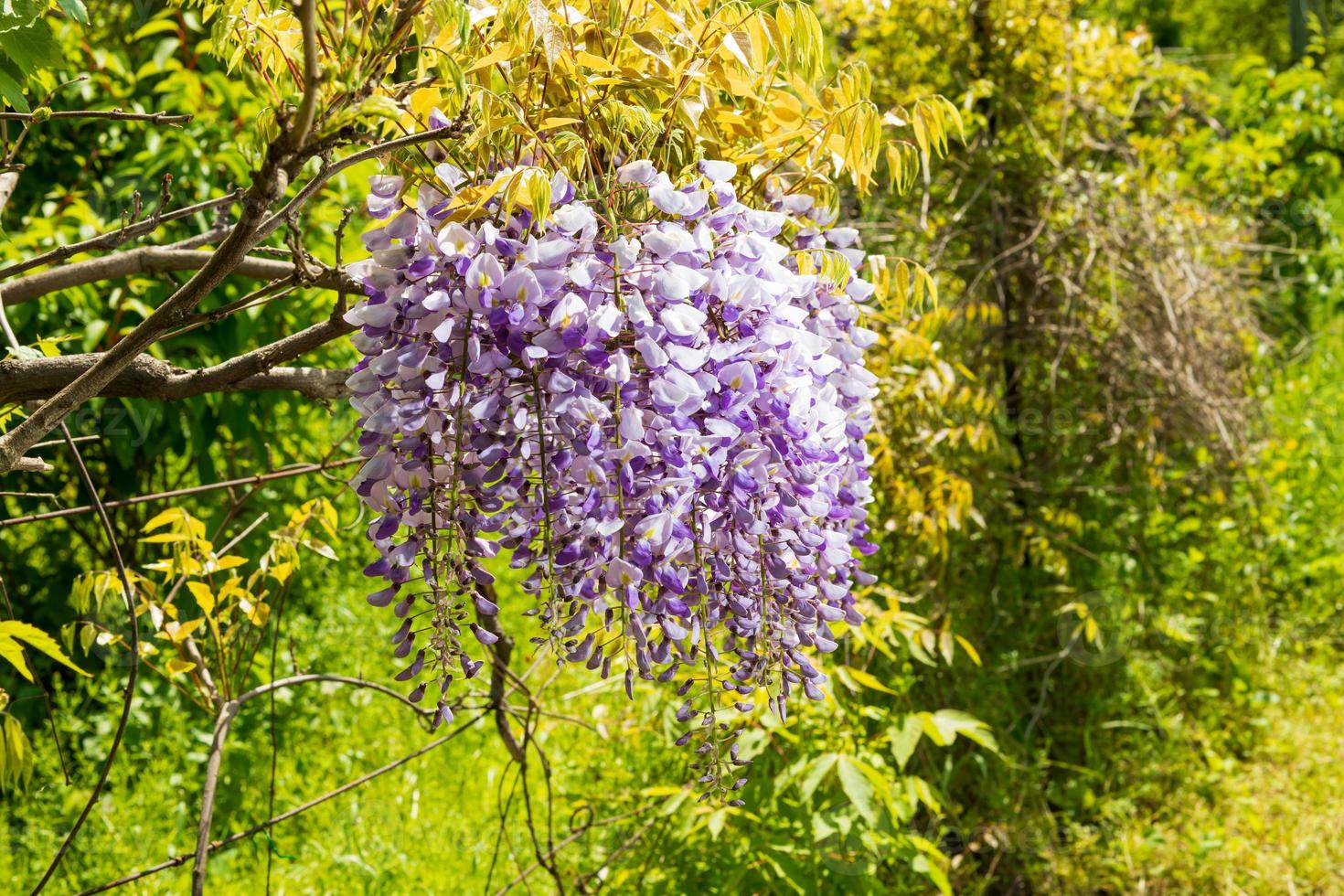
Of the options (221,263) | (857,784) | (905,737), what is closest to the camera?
(221,263)

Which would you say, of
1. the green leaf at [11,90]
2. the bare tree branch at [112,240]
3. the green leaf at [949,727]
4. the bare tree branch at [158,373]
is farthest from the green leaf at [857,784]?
the green leaf at [11,90]

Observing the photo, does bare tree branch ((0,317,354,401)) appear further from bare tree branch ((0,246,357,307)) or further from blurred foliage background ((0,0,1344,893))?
blurred foliage background ((0,0,1344,893))

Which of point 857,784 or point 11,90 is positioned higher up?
point 11,90

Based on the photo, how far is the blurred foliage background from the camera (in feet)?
8.51

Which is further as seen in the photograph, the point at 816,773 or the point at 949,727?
the point at 949,727

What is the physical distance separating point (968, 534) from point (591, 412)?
2.25 meters

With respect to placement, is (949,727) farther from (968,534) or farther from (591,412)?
(591,412)

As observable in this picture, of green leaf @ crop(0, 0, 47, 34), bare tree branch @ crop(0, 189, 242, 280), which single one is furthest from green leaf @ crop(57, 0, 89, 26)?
bare tree branch @ crop(0, 189, 242, 280)

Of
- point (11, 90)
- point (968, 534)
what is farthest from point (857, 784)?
point (11, 90)

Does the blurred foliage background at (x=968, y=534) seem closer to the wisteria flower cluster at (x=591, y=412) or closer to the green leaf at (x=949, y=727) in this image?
the green leaf at (x=949, y=727)

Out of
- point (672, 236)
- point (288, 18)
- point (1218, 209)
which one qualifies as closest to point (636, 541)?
point (672, 236)

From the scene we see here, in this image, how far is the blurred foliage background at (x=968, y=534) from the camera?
2594mm

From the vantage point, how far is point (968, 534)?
2963 mm

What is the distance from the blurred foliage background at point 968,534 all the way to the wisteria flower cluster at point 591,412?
1.35 metres
